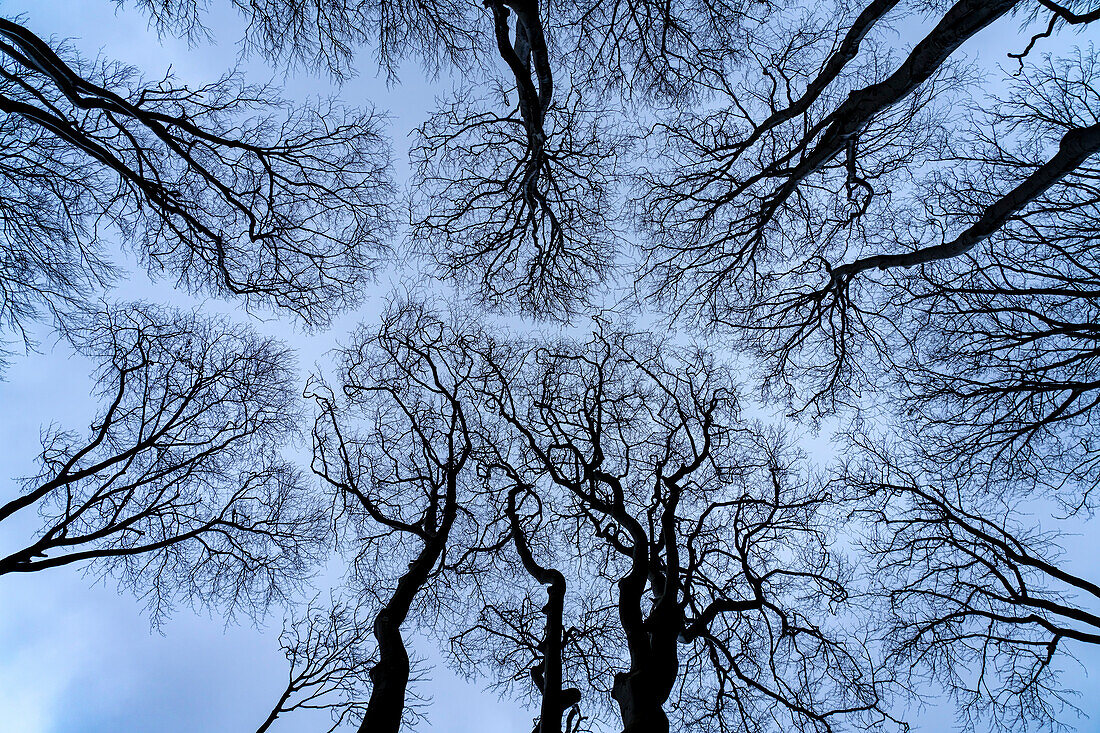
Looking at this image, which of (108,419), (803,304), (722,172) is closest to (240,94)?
(108,419)

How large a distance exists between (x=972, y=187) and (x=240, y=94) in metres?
9.66

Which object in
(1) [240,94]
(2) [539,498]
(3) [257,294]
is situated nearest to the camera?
(1) [240,94]

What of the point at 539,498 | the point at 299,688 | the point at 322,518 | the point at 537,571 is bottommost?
the point at 299,688

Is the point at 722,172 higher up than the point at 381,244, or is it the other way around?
the point at 722,172

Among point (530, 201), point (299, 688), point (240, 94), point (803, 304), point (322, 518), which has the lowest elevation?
point (299, 688)

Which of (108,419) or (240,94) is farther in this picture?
(108,419)

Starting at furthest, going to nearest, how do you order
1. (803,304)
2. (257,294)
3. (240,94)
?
(803,304), (257,294), (240,94)

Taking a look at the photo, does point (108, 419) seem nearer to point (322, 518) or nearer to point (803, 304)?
point (322, 518)

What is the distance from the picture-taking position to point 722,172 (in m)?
8.09

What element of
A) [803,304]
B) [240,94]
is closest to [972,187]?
[803,304]

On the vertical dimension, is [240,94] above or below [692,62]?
below

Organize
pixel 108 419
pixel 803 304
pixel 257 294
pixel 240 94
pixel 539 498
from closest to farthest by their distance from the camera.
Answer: pixel 240 94
pixel 257 294
pixel 108 419
pixel 803 304
pixel 539 498

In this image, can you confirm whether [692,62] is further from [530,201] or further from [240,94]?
[240,94]

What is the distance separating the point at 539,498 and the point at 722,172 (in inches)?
256
